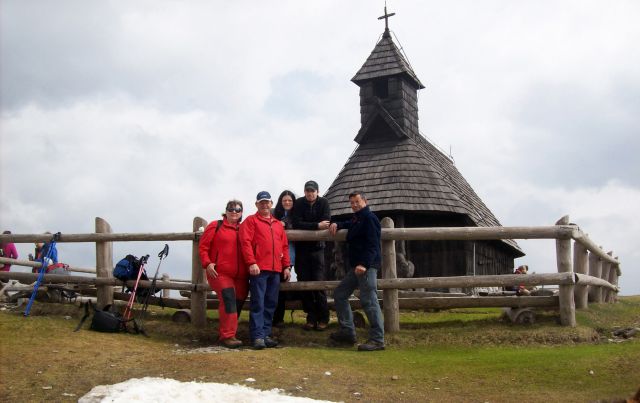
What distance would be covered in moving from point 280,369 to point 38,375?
101 inches

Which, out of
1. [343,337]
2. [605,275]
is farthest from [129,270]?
[605,275]

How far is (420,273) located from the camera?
20.6 meters

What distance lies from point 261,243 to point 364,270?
54.8 inches

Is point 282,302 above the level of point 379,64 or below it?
below

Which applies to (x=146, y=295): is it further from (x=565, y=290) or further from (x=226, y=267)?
(x=565, y=290)

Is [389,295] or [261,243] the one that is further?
[389,295]

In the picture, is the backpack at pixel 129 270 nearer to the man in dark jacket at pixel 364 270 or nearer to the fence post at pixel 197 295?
the fence post at pixel 197 295

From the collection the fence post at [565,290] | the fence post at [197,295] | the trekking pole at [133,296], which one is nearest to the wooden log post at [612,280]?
the fence post at [565,290]

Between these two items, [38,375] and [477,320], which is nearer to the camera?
[38,375]

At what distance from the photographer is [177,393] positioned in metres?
6.27

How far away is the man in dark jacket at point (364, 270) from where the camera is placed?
879 cm

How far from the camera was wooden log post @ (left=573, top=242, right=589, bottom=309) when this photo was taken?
34.9 feet

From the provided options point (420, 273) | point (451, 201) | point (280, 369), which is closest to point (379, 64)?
point (451, 201)

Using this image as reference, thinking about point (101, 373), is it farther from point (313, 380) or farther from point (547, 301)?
point (547, 301)
